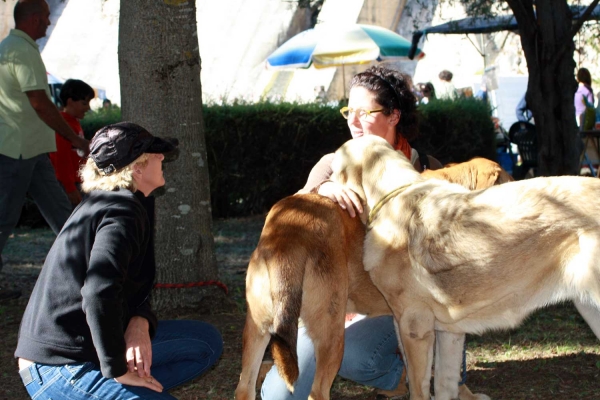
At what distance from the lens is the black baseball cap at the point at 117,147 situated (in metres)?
2.95

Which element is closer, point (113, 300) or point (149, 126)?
point (113, 300)

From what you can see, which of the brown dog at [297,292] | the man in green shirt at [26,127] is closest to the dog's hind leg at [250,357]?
the brown dog at [297,292]

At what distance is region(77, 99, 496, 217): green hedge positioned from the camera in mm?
10766

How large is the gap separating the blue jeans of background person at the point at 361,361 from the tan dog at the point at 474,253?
0.38 metres

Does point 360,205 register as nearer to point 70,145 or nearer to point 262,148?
point 70,145

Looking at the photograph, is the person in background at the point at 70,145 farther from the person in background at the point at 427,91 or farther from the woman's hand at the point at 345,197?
the person in background at the point at 427,91

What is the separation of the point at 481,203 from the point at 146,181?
1.50 meters

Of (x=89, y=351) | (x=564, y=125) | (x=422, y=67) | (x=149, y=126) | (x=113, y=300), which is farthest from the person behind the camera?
(x=422, y=67)

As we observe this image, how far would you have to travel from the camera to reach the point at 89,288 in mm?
2648

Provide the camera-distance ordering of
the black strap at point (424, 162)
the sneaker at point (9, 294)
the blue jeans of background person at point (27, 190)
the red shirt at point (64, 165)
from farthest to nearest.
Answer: the red shirt at point (64, 165) < the sneaker at point (9, 294) < the blue jeans of background person at point (27, 190) < the black strap at point (424, 162)

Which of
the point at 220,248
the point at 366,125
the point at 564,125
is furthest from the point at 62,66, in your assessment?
the point at 366,125

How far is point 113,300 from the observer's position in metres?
2.68

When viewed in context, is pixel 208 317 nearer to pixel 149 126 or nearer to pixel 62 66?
pixel 149 126

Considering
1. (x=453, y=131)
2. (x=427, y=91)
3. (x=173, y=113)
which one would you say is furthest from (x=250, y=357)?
(x=427, y=91)
